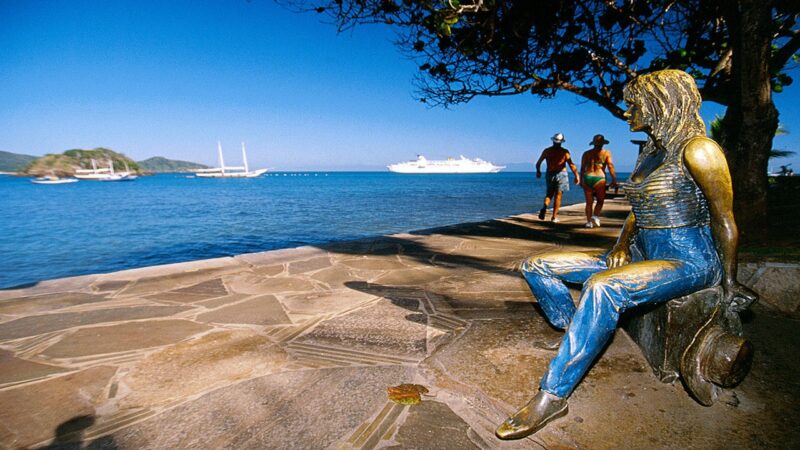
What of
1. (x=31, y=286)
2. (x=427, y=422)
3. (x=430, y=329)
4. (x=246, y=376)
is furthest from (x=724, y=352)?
(x=31, y=286)

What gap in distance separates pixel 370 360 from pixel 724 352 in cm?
188

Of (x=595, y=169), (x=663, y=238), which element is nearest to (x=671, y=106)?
(x=663, y=238)

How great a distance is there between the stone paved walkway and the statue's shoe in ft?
0.15

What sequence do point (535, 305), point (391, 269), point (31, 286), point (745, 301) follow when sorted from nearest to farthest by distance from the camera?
point (745, 301), point (535, 305), point (31, 286), point (391, 269)

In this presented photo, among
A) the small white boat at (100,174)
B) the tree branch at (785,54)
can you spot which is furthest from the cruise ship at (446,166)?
the tree branch at (785,54)

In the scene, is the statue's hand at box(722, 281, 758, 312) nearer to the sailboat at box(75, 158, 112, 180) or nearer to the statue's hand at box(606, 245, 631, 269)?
the statue's hand at box(606, 245, 631, 269)

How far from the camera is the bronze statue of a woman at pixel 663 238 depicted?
5.16 feet

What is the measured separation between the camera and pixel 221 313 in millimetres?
3033

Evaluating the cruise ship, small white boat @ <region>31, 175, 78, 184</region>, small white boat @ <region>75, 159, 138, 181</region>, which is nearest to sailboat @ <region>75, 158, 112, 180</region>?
small white boat @ <region>75, 159, 138, 181</region>

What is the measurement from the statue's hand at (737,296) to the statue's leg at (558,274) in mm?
542

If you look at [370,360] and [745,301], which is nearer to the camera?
[745,301]

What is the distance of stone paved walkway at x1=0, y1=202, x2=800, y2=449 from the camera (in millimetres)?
1551

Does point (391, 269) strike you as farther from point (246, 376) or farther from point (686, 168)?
point (686, 168)

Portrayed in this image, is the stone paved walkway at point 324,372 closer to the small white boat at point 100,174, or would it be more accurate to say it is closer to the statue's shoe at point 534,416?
the statue's shoe at point 534,416
